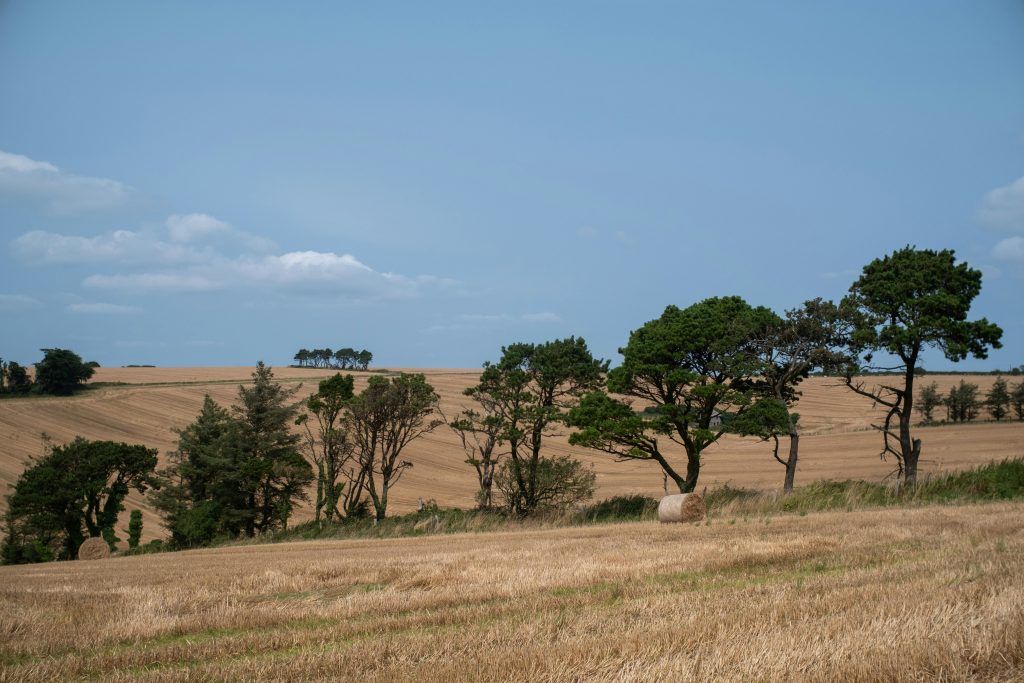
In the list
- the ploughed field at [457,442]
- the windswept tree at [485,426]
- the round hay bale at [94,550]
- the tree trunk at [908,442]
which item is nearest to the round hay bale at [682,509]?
the tree trunk at [908,442]

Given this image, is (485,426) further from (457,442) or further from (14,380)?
(14,380)

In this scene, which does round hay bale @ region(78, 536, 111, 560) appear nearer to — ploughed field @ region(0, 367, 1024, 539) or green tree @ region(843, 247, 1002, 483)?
ploughed field @ region(0, 367, 1024, 539)

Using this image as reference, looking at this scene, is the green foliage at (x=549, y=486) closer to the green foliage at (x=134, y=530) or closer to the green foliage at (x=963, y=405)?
the green foliage at (x=134, y=530)

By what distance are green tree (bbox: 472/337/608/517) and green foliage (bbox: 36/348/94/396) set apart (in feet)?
238

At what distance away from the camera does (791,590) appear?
28.2 feet

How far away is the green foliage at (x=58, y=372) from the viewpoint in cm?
9138

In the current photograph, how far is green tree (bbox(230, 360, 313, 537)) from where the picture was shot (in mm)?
45062

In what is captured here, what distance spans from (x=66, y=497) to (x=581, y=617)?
145 ft

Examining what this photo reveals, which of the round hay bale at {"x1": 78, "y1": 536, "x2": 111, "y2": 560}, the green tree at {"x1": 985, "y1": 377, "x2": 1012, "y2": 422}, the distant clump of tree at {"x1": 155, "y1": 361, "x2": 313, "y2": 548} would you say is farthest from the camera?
the green tree at {"x1": 985, "y1": 377, "x2": 1012, "y2": 422}

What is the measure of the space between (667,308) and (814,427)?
185 ft

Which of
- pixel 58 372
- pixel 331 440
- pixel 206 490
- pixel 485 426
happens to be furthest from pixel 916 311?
pixel 58 372

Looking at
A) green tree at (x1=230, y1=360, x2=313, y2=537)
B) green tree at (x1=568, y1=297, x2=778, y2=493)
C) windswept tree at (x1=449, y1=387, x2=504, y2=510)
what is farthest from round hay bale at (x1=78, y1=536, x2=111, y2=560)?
green tree at (x1=568, y1=297, x2=778, y2=493)

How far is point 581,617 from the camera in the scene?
7609mm

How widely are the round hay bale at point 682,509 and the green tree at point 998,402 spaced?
222ft
